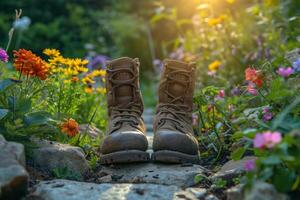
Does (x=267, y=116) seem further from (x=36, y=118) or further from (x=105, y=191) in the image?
(x=36, y=118)

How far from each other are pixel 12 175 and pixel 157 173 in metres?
0.71

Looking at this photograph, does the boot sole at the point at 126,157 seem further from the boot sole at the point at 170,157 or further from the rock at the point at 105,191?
the rock at the point at 105,191

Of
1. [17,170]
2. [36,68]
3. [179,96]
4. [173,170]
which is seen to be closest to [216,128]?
[179,96]

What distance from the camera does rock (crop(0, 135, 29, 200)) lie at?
2012mm

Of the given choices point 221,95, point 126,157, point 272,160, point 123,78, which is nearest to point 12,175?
point 126,157

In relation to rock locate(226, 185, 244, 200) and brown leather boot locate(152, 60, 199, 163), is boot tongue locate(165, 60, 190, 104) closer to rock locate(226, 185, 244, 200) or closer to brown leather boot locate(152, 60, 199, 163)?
brown leather boot locate(152, 60, 199, 163)

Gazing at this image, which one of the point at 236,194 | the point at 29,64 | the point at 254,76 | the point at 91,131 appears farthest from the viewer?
the point at 91,131

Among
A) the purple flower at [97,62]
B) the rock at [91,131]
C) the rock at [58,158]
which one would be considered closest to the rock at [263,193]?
the rock at [58,158]

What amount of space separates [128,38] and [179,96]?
631 cm

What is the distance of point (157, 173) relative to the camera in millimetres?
2504

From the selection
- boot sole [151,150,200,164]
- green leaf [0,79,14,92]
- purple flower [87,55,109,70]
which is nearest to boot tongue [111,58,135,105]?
boot sole [151,150,200,164]

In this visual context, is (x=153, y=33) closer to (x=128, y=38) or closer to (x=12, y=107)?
(x=128, y=38)

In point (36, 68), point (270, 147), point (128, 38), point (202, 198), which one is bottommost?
point (202, 198)

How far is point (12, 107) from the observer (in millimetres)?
2471
